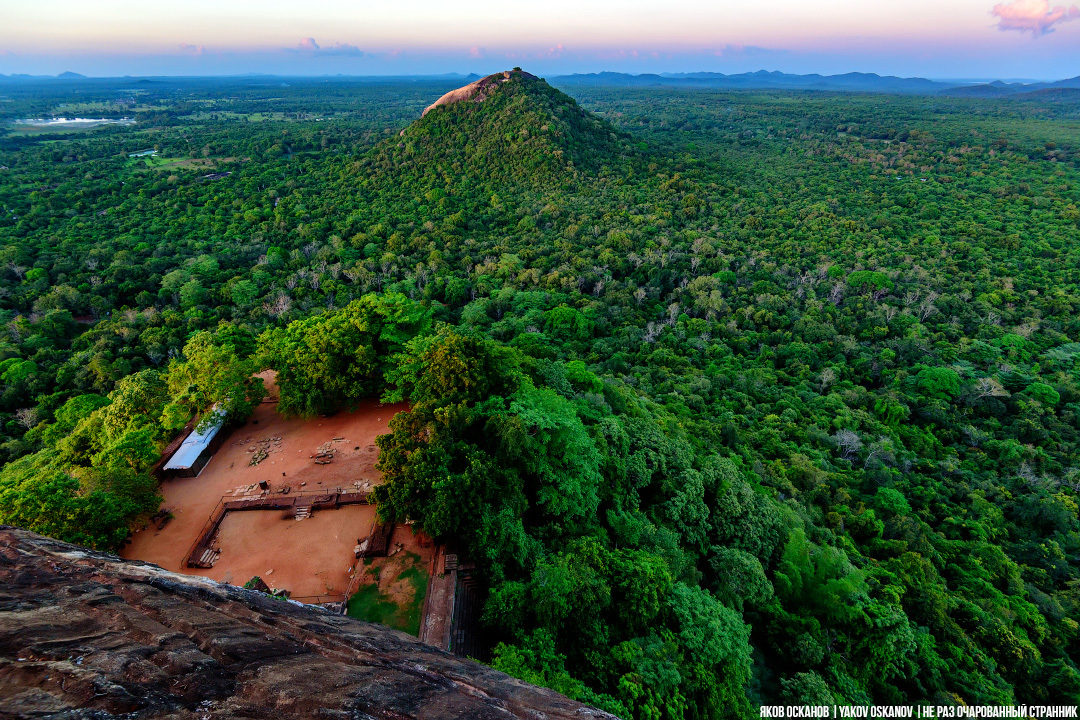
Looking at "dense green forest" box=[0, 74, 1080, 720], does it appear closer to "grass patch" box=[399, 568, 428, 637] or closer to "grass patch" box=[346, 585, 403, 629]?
"grass patch" box=[399, 568, 428, 637]

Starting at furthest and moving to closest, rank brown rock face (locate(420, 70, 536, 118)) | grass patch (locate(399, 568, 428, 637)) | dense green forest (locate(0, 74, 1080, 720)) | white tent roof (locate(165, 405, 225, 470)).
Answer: brown rock face (locate(420, 70, 536, 118)) < white tent roof (locate(165, 405, 225, 470)) < dense green forest (locate(0, 74, 1080, 720)) < grass patch (locate(399, 568, 428, 637))

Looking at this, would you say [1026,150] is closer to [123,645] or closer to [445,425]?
[445,425]

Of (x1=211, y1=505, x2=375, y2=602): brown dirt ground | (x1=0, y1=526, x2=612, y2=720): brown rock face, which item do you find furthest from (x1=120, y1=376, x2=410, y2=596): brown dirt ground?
(x1=0, y1=526, x2=612, y2=720): brown rock face

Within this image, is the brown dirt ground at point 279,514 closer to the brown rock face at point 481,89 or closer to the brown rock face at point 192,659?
the brown rock face at point 192,659

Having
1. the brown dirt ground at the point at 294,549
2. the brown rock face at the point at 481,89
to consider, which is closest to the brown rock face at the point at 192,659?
the brown dirt ground at the point at 294,549

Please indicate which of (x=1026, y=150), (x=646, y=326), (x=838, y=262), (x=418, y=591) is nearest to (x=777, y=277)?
(x=838, y=262)

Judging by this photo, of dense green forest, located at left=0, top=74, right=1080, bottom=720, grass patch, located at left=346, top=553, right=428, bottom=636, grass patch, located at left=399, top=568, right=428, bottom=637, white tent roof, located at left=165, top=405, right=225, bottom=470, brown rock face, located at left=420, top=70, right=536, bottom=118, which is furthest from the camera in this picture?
brown rock face, located at left=420, top=70, right=536, bottom=118

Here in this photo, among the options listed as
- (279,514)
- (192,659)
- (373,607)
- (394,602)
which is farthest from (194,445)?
(192,659)
